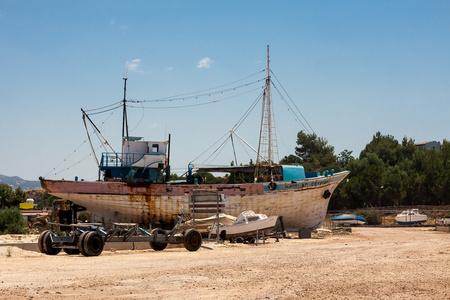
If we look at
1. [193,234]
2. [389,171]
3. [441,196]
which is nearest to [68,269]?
[193,234]

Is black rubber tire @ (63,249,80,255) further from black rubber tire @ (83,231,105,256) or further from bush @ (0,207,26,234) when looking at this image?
bush @ (0,207,26,234)

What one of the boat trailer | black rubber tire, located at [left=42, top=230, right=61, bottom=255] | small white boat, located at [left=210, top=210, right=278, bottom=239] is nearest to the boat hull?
small white boat, located at [left=210, top=210, right=278, bottom=239]

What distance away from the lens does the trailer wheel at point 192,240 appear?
18.6 metres

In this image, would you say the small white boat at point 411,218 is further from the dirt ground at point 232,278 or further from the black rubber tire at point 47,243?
the black rubber tire at point 47,243

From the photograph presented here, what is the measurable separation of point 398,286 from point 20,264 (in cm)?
922

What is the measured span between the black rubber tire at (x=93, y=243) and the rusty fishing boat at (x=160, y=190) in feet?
59.7

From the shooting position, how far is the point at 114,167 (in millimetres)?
36031

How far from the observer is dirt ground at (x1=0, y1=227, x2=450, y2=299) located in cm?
880

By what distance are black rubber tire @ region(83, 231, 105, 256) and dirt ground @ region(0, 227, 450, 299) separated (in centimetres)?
117

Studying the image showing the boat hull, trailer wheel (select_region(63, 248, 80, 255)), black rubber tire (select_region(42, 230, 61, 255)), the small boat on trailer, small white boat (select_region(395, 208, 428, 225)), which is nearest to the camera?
black rubber tire (select_region(42, 230, 61, 255))

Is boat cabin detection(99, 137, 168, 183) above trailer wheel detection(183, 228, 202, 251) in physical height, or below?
above

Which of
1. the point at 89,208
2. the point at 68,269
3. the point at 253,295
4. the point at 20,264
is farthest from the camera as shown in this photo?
the point at 89,208

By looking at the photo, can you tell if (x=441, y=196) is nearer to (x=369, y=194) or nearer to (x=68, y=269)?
(x=369, y=194)

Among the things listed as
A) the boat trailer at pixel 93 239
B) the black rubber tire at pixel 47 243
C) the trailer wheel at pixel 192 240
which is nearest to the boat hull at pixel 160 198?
the trailer wheel at pixel 192 240
